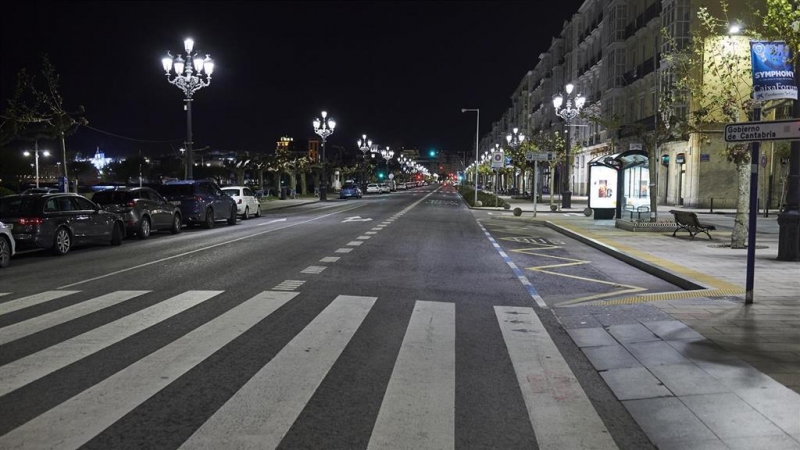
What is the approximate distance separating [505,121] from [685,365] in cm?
13356

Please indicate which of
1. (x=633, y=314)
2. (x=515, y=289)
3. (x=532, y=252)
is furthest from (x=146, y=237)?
(x=633, y=314)

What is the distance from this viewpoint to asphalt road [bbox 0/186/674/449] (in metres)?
4.32

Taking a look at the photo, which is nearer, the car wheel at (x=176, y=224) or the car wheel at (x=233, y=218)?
the car wheel at (x=176, y=224)

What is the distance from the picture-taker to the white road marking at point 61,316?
6852 mm

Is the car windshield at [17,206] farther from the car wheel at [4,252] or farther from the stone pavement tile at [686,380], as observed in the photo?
the stone pavement tile at [686,380]

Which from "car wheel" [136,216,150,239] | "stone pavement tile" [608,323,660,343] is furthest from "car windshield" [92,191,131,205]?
"stone pavement tile" [608,323,660,343]

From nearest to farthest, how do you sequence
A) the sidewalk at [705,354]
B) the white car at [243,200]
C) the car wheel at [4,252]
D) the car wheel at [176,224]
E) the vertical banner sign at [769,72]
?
the sidewalk at [705,354], the vertical banner sign at [769,72], the car wheel at [4,252], the car wheel at [176,224], the white car at [243,200]

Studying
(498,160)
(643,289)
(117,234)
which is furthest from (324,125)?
(643,289)

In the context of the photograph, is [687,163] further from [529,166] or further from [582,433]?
[582,433]

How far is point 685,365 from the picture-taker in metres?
5.93

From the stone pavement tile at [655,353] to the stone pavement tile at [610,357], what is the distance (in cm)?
8

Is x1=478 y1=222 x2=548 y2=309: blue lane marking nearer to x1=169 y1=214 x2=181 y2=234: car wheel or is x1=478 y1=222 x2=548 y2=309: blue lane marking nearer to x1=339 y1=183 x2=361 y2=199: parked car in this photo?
x1=169 y1=214 x2=181 y2=234: car wheel

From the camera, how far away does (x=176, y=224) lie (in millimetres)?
21516

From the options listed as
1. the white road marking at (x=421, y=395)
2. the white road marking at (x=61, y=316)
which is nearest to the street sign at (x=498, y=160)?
the white road marking at (x=61, y=316)
